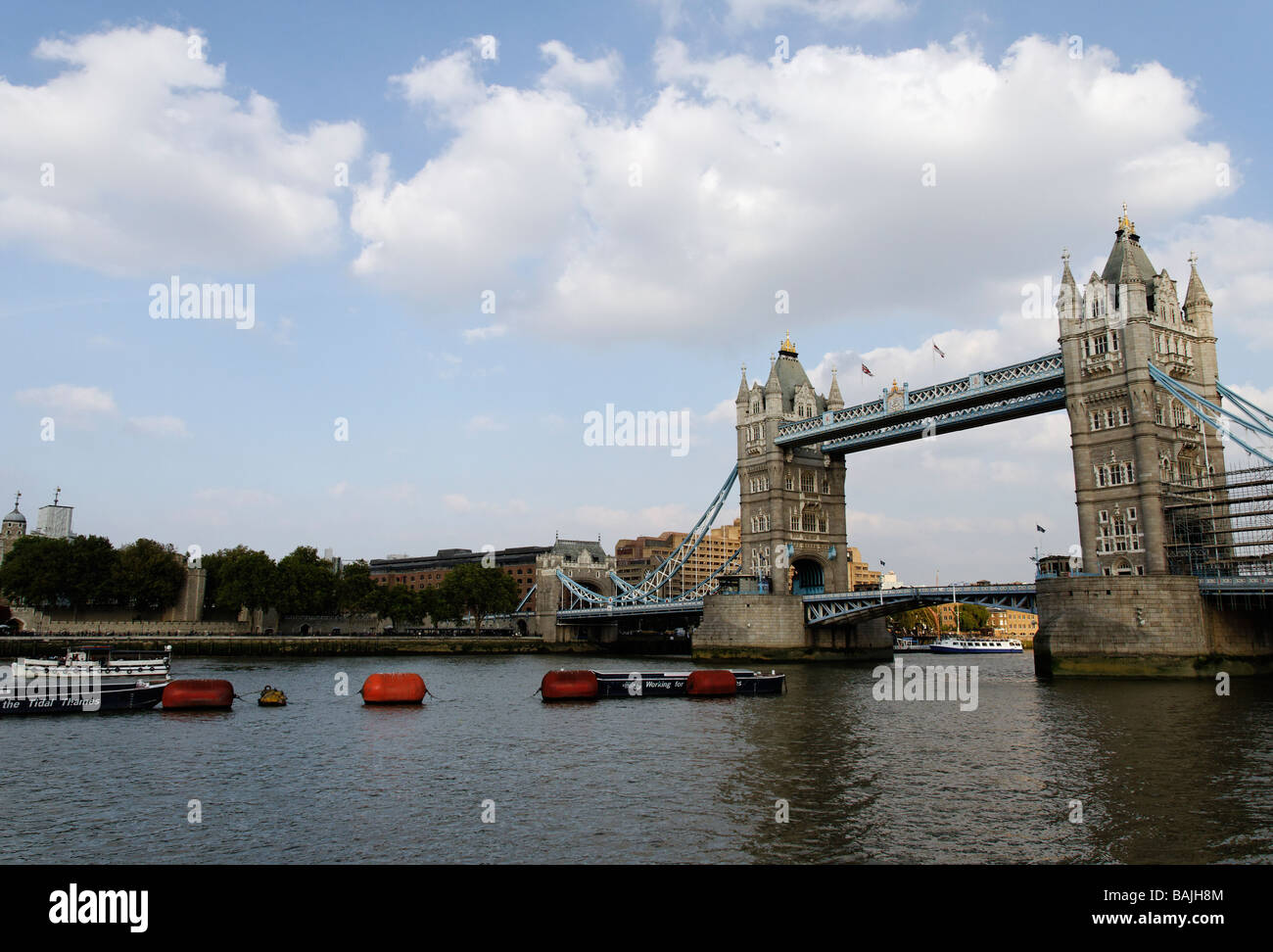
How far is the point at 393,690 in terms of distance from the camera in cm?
4297

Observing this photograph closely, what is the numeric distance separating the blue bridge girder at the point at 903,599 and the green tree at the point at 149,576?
70.6m

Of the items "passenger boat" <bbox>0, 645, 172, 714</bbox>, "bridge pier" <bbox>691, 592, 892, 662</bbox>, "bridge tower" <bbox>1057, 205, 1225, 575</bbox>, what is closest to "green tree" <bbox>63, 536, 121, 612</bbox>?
"passenger boat" <bbox>0, 645, 172, 714</bbox>

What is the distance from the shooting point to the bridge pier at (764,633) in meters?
75.7

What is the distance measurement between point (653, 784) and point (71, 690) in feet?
93.2

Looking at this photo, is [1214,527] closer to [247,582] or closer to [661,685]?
[661,685]

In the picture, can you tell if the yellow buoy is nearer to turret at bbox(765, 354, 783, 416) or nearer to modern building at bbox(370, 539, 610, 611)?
turret at bbox(765, 354, 783, 416)

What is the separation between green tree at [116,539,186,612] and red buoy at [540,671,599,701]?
69.9 meters

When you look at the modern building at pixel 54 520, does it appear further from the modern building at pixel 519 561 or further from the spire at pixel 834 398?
the spire at pixel 834 398

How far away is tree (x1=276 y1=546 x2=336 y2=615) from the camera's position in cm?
10088

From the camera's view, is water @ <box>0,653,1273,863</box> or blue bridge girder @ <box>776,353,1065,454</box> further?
blue bridge girder @ <box>776,353,1065,454</box>
